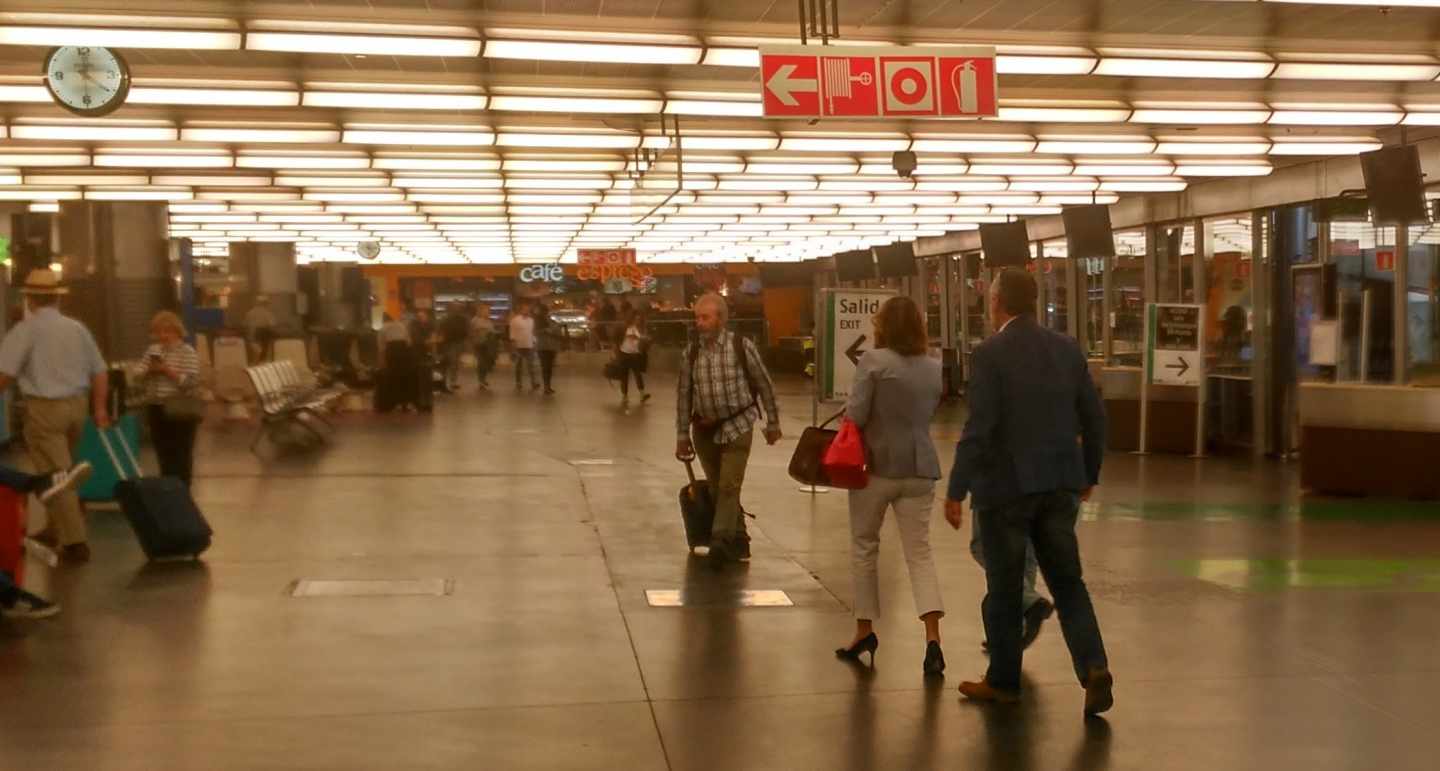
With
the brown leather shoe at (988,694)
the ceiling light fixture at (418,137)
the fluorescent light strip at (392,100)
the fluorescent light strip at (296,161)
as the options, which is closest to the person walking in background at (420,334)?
the fluorescent light strip at (296,161)

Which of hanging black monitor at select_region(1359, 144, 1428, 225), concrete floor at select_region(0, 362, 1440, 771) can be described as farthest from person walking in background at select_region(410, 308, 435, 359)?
hanging black monitor at select_region(1359, 144, 1428, 225)

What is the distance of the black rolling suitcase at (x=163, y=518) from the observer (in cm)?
949

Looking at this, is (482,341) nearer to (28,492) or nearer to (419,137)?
(419,137)

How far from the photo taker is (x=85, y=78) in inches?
429

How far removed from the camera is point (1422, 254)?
15.0m

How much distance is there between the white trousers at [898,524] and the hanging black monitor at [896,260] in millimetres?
23584

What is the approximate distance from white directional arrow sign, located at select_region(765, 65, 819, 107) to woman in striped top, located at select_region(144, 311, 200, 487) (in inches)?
205

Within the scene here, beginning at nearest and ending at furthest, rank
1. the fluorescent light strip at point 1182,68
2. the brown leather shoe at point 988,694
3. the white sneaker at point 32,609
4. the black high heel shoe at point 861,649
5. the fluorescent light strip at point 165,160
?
the brown leather shoe at point 988,694 → the black high heel shoe at point 861,649 → the white sneaker at point 32,609 → the fluorescent light strip at point 1182,68 → the fluorescent light strip at point 165,160

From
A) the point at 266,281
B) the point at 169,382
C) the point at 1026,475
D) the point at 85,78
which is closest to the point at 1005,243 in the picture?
the point at 266,281

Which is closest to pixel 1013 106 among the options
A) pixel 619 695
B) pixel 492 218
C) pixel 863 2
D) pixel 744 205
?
pixel 863 2

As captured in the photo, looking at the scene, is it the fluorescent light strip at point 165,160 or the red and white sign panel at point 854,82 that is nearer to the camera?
the red and white sign panel at point 854,82

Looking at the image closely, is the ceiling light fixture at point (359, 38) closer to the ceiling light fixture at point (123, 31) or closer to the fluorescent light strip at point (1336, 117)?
the ceiling light fixture at point (123, 31)

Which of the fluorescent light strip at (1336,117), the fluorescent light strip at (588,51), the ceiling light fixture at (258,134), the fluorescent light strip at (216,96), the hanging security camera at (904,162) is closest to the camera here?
the fluorescent light strip at (588,51)

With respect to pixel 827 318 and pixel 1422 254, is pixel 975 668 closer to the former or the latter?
pixel 827 318
